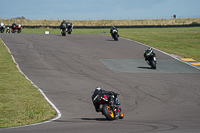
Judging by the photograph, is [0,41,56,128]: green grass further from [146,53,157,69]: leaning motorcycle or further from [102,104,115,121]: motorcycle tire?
[146,53,157,69]: leaning motorcycle

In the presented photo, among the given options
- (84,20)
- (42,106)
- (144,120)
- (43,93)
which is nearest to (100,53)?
(43,93)

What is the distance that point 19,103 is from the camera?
42.1 ft

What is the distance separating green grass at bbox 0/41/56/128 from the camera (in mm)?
10547

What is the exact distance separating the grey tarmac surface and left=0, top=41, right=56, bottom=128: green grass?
679 mm

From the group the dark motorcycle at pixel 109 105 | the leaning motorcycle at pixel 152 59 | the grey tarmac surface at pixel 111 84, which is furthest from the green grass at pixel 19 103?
the leaning motorcycle at pixel 152 59

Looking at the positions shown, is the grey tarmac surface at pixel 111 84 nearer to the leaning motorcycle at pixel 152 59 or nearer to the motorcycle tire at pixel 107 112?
the motorcycle tire at pixel 107 112

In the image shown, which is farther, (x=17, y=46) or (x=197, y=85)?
(x=17, y=46)

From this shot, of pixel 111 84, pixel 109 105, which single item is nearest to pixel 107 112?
pixel 109 105

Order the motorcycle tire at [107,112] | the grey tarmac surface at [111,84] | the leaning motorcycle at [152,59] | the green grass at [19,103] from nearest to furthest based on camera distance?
the grey tarmac surface at [111,84]
the motorcycle tire at [107,112]
the green grass at [19,103]
the leaning motorcycle at [152,59]

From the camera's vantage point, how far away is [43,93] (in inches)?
581

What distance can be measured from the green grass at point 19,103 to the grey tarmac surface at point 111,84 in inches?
26.7

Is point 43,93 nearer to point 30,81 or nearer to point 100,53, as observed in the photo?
point 30,81

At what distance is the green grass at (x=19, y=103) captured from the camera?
10.5 metres

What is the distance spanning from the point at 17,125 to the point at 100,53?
1859 centimetres
